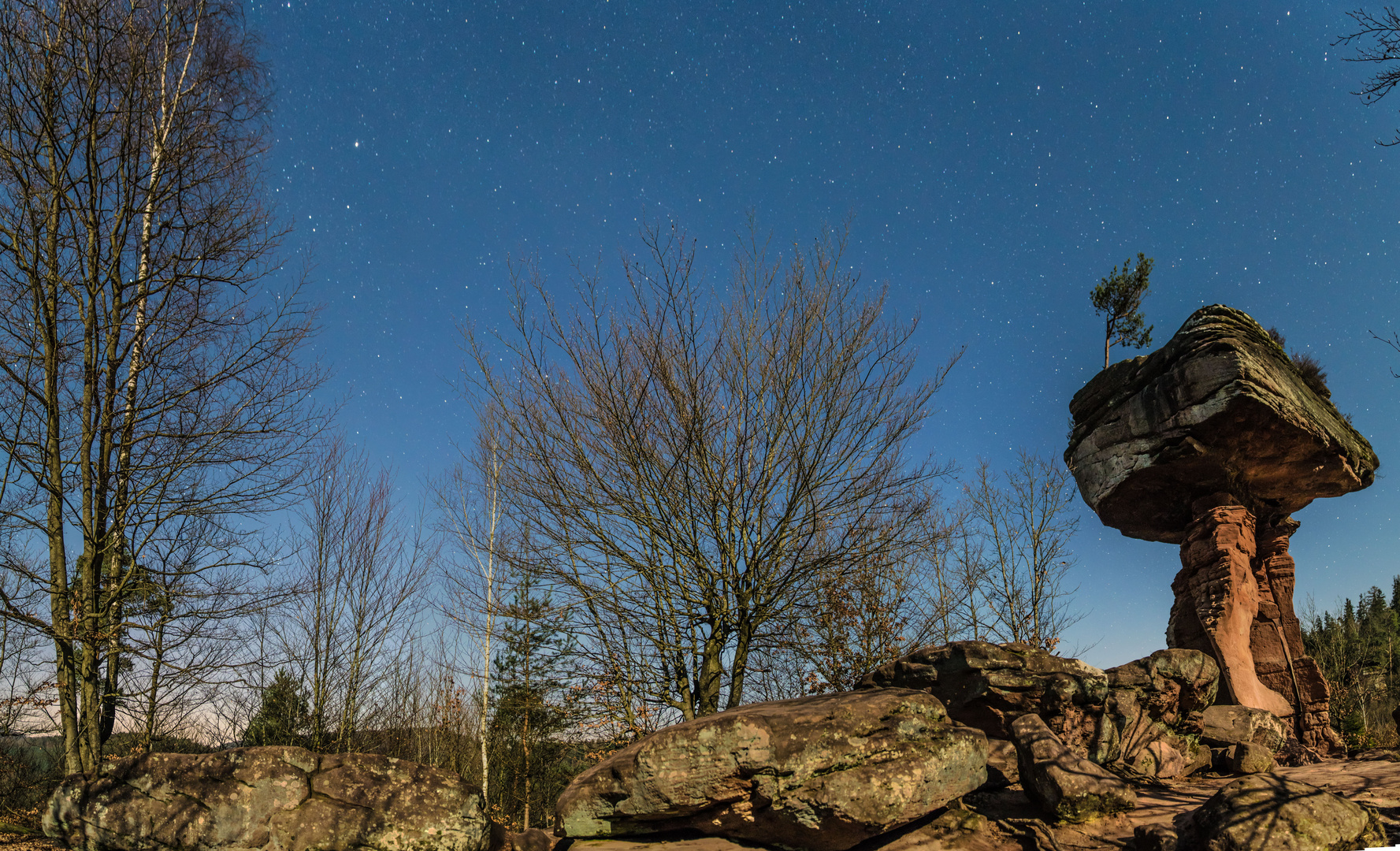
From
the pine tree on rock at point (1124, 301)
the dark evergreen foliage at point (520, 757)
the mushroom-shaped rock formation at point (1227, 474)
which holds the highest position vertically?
the pine tree on rock at point (1124, 301)

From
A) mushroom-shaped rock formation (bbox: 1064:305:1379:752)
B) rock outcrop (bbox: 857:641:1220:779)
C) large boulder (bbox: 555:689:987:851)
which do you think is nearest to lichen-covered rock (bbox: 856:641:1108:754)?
rock outcrop (bbox: 857:641:1220:779)

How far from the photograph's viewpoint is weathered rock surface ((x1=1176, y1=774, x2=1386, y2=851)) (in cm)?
508

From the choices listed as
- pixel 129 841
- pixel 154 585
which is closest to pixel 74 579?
pixel 154 585

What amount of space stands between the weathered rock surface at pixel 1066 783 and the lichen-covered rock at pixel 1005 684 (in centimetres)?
140

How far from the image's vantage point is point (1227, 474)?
12.1 metres

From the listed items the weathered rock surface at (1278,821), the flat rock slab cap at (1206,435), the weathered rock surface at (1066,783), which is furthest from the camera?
the flat rock slab cap at (1206,435)

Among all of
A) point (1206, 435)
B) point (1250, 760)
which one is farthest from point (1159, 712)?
point (1206, 435)

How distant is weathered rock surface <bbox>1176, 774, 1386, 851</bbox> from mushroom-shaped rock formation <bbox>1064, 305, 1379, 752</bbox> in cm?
672

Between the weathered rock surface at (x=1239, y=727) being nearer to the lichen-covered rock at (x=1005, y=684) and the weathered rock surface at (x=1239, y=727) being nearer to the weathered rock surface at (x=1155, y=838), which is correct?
the lichen-covered rock at (x=1005, y=684)

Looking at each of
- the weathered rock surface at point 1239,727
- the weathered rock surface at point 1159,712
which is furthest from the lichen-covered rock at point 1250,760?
the weathered rock surface at point 1239,727

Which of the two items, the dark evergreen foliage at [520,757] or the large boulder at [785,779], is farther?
the dark evergreen foliage at [520,757]

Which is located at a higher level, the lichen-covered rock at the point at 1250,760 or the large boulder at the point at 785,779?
the large boulder at the point at 785,779

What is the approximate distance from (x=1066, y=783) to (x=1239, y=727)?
582 centimetres

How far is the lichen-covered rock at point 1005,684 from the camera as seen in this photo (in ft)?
27.8
